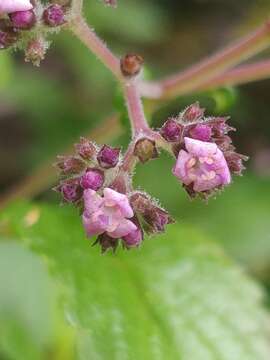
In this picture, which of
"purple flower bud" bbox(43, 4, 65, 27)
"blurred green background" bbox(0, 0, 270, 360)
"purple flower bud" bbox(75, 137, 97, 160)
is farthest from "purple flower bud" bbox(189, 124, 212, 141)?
"blurred green background" bbox(0, 0, 270, 360)

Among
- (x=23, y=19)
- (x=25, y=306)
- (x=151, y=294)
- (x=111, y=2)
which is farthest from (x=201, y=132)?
(x=25, y=306)

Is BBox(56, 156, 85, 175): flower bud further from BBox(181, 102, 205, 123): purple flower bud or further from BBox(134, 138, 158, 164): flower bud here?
BBox(181, 102, 205, 123): purple flower bud

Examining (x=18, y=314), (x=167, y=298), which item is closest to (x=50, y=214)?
(x=167, y=298)

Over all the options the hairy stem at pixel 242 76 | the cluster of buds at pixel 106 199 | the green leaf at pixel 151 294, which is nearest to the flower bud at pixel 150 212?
the cluster of buds at pixel 106 199

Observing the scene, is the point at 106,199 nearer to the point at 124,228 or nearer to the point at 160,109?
the point at 124,228

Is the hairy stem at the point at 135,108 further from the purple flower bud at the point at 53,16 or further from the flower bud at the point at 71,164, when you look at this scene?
the purple flower bud at the point at 53,16

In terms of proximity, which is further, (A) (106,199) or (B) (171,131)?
(B) (171,131)

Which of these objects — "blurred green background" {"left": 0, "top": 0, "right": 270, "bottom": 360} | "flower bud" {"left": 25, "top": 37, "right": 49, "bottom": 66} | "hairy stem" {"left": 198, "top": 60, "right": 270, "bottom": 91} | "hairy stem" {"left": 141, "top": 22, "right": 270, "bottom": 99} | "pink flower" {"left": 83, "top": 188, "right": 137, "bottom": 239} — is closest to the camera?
"pink flower" {"left": 83, "top": 188, "right": 137, "bottom": 239}
